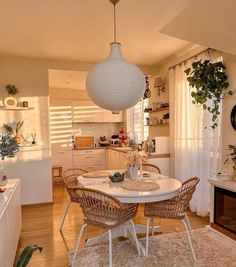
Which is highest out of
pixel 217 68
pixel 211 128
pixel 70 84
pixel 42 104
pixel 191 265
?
pixel 70 84

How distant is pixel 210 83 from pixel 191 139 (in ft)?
3.31

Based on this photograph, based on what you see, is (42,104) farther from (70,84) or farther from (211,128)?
(211,128)

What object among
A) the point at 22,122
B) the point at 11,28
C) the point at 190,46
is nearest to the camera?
the point at 11,28

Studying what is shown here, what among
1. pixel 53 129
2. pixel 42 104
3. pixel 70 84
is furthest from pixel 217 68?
pixel 53 129

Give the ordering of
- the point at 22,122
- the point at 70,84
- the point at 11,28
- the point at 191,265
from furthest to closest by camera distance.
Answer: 1. the point at 70,84
2. the point at 22,122
3. the point at 11,28
4. the point at 191,265

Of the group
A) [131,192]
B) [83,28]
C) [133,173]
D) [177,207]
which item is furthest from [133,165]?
[83,28]

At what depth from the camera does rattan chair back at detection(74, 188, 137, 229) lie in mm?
2246

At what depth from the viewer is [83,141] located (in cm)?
676

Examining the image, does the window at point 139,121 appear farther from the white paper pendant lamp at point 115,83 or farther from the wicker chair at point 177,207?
the white paper pendant lamp at point 115,83

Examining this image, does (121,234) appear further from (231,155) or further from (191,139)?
(191,139)

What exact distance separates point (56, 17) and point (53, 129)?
371 centimetres

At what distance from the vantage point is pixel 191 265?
7.65 feet

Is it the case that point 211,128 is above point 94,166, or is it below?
above

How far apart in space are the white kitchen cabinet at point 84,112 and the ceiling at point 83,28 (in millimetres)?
2267
